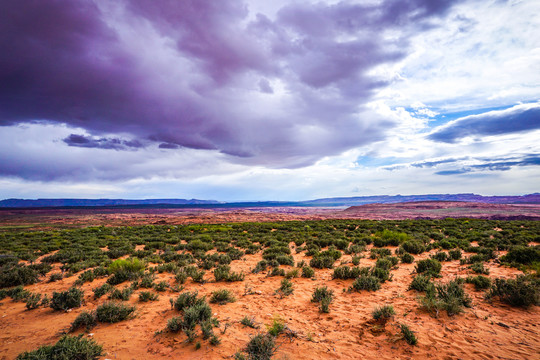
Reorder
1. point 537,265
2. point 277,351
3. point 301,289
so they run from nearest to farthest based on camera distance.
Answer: point 277,351
point 301,289
point 537,265

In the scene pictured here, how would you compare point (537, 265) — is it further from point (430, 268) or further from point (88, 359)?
point (88, 359)

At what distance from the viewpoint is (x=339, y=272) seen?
8852 millimetres

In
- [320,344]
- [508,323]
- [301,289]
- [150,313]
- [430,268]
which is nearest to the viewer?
[320,344]

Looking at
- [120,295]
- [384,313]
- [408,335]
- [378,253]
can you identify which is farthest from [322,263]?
[120,295]

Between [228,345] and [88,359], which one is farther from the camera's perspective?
[228,345]

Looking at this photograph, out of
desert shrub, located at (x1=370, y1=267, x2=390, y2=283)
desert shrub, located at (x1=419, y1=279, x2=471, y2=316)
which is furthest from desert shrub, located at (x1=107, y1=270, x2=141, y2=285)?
desert shrub, located at (x1=419, y1=279, x2=471, y2=316)

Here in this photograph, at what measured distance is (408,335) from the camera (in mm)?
4598

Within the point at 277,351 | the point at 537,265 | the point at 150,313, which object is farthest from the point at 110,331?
the point at 537,265

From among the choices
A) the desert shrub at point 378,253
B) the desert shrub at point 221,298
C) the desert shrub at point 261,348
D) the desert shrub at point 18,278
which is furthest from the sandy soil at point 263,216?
the desert shrub at point 261,348

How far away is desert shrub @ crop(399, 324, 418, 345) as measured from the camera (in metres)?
4.49

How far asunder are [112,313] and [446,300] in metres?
8.75

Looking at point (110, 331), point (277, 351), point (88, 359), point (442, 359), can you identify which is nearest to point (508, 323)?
point (442, 359)

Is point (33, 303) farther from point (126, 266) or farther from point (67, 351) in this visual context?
point (67, 351)

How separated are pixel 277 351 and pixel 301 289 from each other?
11.7 ft
